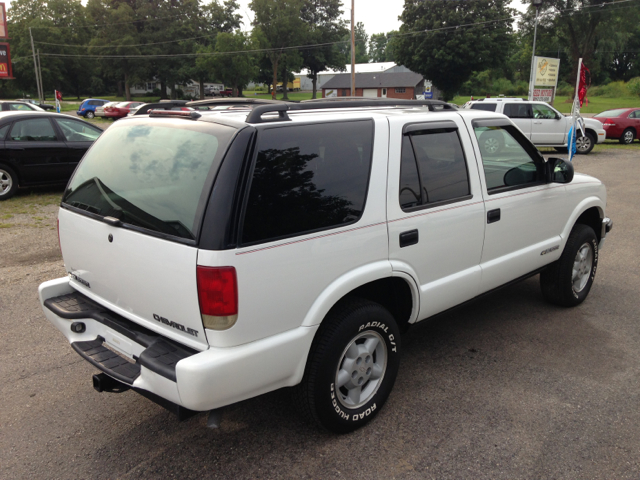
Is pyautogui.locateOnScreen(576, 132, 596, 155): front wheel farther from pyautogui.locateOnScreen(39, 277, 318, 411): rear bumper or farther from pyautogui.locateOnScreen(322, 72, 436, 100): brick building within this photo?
pyautogui.locateOnScreen(322, 72, 436, 100): brick building

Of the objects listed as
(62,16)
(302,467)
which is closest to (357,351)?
(302,467)

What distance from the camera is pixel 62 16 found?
82438 mm

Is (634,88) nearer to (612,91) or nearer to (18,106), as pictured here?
(612,91)

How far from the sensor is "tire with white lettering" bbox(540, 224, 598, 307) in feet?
16.4

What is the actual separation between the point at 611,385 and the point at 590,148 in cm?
1825

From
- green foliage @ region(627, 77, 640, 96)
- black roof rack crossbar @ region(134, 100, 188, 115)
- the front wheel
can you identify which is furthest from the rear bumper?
green foliage @ region(627, 77, 640, 96)

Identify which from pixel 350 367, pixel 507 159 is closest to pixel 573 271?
pixel 507 159

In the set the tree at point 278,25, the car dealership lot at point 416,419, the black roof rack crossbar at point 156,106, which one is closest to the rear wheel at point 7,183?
the car dealership lot at point 416,419

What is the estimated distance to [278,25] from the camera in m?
78.4

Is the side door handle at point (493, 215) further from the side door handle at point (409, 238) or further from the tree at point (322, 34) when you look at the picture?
the tree at point (322, 34)

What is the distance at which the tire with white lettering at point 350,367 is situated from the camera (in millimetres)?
2975

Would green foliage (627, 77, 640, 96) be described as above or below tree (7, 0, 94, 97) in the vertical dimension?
below

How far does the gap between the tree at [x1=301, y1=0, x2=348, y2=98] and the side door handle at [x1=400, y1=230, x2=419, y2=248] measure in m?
86.2

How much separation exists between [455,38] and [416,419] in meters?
59.3
